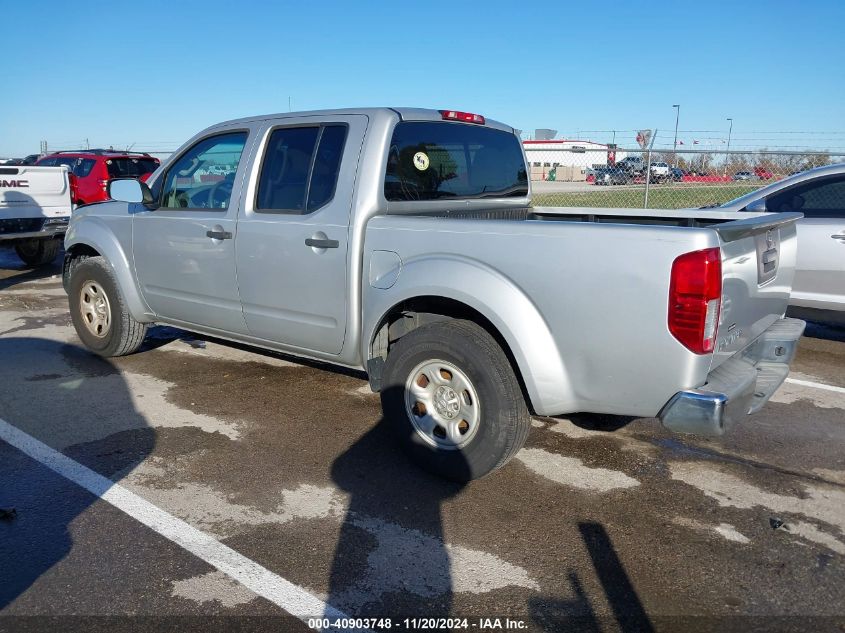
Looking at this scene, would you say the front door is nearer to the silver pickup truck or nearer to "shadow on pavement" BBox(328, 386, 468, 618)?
the silver pickup truck

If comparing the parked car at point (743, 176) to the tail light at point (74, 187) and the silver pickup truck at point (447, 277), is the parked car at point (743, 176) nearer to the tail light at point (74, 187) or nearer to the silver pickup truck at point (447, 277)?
the silver pickup truck at point (447, 277)

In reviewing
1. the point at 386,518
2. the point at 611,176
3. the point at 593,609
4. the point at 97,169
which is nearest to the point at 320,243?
the point at 386,518

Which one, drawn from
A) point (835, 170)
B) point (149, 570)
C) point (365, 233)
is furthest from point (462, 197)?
point (835, 170)

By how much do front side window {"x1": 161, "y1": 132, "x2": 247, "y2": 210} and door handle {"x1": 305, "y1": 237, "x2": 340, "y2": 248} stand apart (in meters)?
0.91

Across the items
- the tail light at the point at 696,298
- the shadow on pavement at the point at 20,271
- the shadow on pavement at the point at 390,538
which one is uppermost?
the tail light at the point at 696,298

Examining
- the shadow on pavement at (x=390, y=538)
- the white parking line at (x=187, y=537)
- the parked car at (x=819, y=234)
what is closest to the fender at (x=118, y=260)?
the white parking line at (x=187, y=537)

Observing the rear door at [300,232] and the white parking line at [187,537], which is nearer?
the white parking line at [187,537]

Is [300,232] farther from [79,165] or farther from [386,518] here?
[79,165]

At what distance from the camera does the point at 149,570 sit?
2.95 metres

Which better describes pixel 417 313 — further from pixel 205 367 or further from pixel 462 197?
pixel 205 367

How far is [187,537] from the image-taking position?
321 cm

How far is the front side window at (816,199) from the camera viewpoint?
21.0 ft

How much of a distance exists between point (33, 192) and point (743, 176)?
499 inches

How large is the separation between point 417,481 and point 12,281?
8.95 metres
